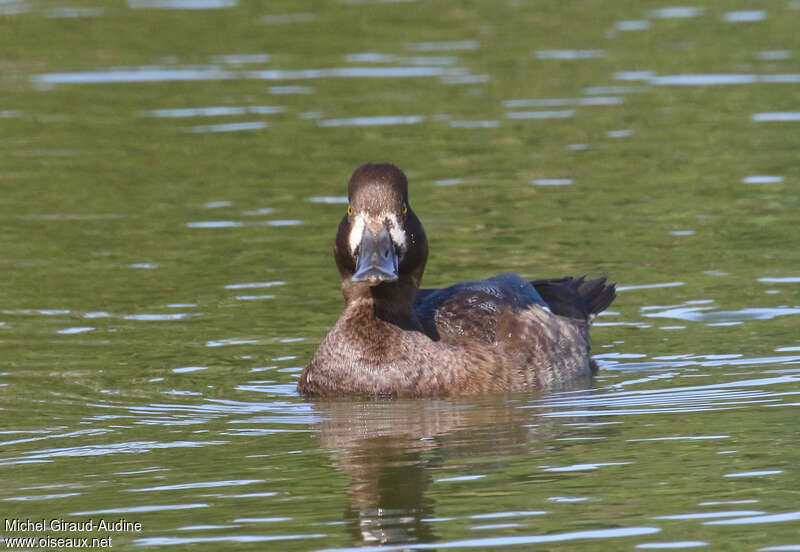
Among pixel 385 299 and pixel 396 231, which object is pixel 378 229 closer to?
pixel 396 231

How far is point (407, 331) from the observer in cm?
1124

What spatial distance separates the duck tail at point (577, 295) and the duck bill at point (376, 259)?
237 cm

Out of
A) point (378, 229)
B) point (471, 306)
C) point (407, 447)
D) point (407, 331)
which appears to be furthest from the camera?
point (471, 306)

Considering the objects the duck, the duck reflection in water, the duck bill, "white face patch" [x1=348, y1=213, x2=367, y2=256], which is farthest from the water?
"white face patch" [x1=348, y1=213, x2=367, y2=256]

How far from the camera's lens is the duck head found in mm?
10547

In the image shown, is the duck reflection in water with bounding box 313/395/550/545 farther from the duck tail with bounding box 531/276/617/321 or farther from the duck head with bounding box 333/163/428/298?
the duck tail with bounding box 531/276/617/321

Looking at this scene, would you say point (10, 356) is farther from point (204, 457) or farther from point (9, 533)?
point (9, 533)

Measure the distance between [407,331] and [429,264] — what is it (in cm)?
361

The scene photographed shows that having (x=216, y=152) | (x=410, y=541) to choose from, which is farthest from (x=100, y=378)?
(x=216, y=152)

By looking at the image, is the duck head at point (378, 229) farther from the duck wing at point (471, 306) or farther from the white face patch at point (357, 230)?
the duck wing at point (471, 306)

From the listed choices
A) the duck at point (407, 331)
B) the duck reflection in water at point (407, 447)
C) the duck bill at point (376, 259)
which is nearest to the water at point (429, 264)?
the duck reflection in water at point (407, 447)

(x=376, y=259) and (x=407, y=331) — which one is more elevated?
(x=376, y=259)

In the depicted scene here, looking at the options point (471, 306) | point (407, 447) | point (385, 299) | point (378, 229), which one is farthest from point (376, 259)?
point (471, 306)

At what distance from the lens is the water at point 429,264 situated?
846 centimetres
